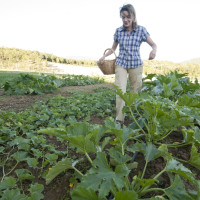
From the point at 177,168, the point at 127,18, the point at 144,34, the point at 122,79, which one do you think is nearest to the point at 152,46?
the point at 144,34

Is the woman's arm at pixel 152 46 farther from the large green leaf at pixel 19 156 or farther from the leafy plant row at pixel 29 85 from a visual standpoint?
the leafy plant row at pixel 29 85

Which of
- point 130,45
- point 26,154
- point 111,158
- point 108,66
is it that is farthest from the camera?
point 108,66

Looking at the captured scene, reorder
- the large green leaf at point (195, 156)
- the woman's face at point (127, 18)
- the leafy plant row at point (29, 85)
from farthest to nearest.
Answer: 1. the leafy plant row at point (29, 85)
2. the woman's face at point (127, 18)
3. the large green leaf at point (195, 156)

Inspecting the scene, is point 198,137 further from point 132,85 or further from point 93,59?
point 93,59

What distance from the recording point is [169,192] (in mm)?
1179

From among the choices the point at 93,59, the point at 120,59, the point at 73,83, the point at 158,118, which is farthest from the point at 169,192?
the point at 93,59

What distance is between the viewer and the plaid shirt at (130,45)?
299 centimetres

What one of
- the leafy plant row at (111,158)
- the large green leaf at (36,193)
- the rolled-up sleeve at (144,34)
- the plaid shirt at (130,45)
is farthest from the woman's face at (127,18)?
the large green leaf at (36,193)

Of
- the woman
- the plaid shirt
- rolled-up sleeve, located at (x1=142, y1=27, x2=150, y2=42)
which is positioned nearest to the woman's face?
the woman

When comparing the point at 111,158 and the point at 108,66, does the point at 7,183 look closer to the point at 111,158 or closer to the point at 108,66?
the point at 111,158

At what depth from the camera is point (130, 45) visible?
3.00 metres

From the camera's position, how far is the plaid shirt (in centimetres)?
299

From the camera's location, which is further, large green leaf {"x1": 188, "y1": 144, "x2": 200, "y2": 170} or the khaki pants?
the khaki pants

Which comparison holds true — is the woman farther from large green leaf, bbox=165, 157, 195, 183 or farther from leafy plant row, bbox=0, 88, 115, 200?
large green leaf, bbox=165, 157, 195, 183
